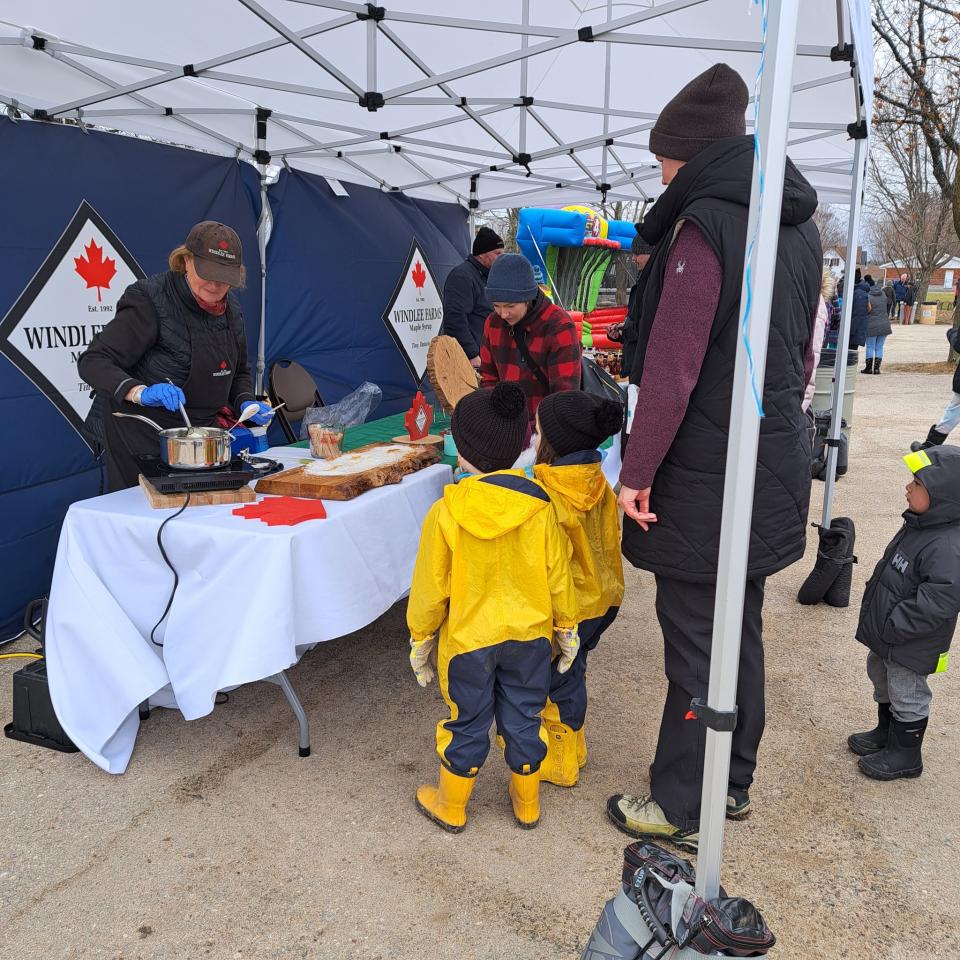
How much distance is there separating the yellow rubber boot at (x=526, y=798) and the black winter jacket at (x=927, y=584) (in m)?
1.21

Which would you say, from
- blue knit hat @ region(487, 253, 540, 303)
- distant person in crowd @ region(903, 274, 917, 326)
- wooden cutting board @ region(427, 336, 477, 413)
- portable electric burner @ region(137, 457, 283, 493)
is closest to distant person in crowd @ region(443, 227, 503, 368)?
wooden cutting board @ region(427, 336, 477, 413)

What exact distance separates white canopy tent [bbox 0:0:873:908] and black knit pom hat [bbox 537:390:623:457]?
0.91 meters

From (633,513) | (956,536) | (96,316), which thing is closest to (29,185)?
(96,316)

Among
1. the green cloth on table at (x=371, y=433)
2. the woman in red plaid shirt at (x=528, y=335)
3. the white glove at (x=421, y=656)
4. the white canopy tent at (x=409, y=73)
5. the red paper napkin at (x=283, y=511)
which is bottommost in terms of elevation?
the white glove at (x=421, y=656)

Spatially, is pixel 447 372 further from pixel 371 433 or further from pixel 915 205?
pixel 915 205

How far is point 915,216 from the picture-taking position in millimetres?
25328

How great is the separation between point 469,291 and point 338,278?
1065 millimetres

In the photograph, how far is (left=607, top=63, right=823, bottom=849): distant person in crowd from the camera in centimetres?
186

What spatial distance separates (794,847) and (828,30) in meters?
3.96

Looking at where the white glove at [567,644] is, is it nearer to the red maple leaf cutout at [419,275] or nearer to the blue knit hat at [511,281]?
the blue knit hat at [511,281]

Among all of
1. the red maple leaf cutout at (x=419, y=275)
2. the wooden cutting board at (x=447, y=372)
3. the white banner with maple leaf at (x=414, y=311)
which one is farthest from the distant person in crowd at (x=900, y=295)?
the wooden cutting board at (x=447, y=372)

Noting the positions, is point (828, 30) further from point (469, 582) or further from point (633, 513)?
point (469, 582)

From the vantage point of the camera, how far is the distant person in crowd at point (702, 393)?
1.86 m

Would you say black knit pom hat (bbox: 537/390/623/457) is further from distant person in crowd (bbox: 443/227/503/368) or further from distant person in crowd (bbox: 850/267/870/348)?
distant person in crowd (bbox: 850/267/870/348)
